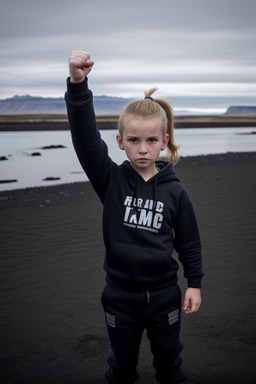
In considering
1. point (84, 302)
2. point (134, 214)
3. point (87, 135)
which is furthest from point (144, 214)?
point (84, 302)

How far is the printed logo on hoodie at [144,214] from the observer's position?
2354 mm

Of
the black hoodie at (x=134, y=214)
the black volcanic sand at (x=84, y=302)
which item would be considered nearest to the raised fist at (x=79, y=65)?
the black hoodie at (x=134, y=214)

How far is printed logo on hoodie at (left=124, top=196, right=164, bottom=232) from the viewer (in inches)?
92.7

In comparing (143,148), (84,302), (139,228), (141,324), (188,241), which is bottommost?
(84,302)

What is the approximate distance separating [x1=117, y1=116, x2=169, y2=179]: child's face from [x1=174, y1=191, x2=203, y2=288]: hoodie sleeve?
340 millimetres

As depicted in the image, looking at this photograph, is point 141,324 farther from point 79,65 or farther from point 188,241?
point 79,65

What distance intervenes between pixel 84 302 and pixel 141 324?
2.68 m

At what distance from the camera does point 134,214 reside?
237cm

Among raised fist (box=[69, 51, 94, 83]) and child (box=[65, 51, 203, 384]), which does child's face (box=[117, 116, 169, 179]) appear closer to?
child (box=[65, 51, 203, 384])

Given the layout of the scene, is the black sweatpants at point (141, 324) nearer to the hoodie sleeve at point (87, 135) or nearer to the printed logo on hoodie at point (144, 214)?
the printed logo on hoodie at point (144, 214)

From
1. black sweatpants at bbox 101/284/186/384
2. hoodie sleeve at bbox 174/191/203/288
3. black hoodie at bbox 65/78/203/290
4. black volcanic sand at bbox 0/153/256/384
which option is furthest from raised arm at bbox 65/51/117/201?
black volcanic sand at bbox 0/153/256/384

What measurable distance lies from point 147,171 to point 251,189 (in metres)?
10.7

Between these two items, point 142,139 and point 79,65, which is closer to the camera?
point 79,65

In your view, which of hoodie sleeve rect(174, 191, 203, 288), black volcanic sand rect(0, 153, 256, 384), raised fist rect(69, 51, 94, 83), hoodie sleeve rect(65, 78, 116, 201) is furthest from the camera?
black volcanic sand rect(0, 153, 256, 384)
